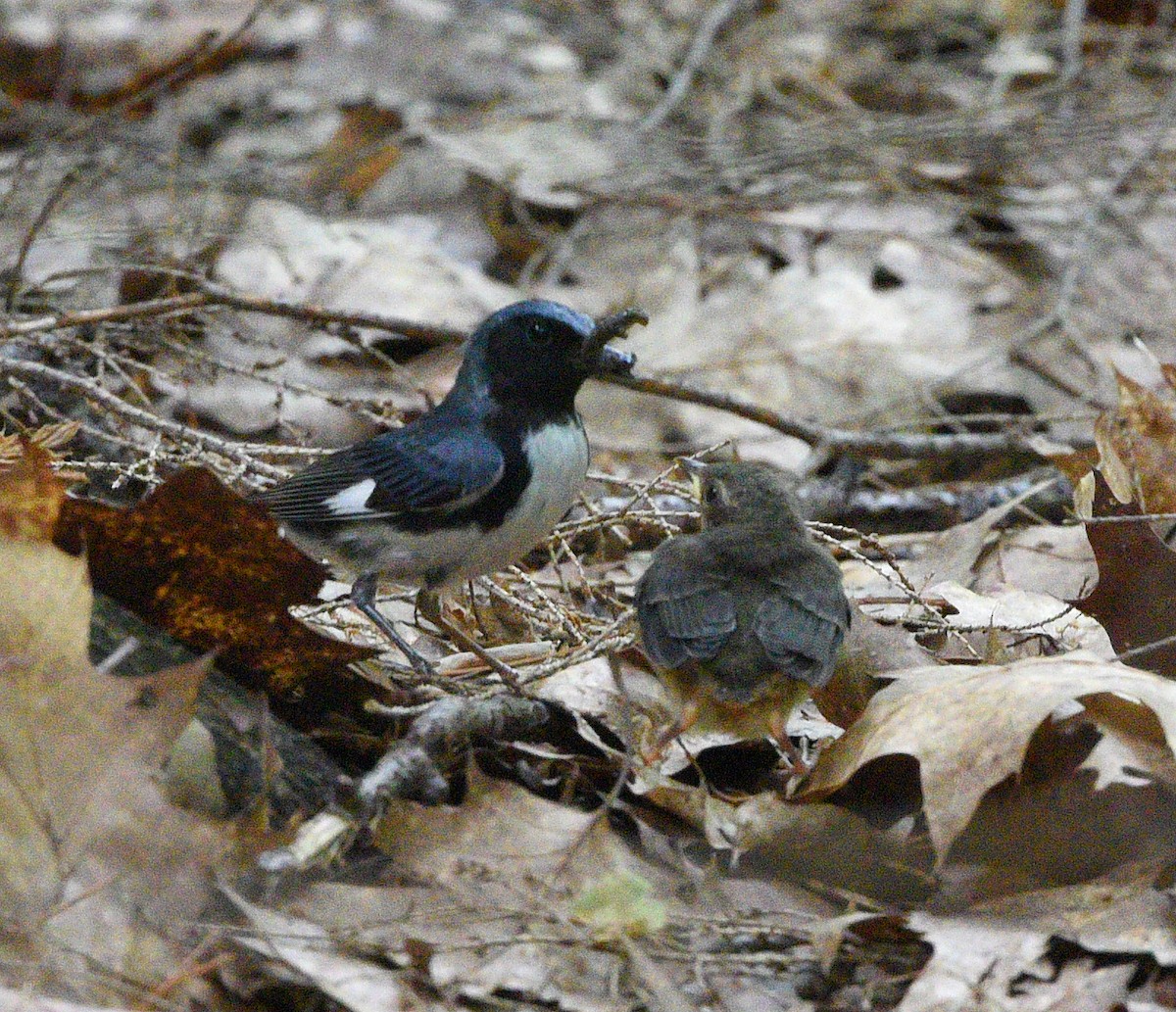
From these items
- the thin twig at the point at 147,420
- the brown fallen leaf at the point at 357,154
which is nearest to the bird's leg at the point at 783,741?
the thin twig at the point at 147,420

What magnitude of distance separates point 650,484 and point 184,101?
21.9ft

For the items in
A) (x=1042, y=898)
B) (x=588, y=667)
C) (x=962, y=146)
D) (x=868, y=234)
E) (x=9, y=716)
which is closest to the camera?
(x=9, y=716)

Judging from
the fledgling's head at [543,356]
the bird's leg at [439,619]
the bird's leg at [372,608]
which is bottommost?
the bird's leg at [439,619]

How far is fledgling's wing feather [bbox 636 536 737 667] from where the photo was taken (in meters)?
3.32

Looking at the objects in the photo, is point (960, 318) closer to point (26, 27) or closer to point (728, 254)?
point (728, 254)

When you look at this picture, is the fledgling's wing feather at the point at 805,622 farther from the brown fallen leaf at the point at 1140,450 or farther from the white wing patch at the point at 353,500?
the brown fallen leaf at the point at 1140,450

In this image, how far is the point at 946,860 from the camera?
116 inches

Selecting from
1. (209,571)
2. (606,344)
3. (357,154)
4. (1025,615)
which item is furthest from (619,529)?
(357,154)

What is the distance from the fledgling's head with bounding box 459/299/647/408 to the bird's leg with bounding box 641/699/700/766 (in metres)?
0.98

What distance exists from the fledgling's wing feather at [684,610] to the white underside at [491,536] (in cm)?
35

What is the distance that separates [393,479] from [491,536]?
31cm

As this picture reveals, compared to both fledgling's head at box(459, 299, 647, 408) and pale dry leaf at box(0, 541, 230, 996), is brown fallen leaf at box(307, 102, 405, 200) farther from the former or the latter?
pale dry leaf at box(0, 541, 230, 996)

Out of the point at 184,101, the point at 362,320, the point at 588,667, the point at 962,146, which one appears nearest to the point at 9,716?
the point at 588,667

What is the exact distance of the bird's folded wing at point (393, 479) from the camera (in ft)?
12.5
